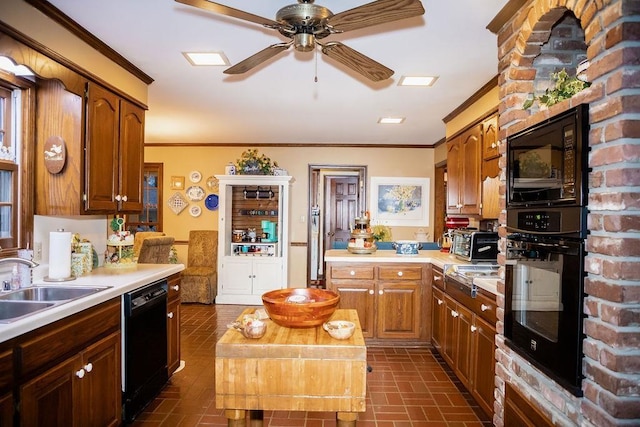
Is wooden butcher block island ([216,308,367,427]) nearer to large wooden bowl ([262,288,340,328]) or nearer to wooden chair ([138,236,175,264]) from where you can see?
large wooden bowl ([262,288,340,328])

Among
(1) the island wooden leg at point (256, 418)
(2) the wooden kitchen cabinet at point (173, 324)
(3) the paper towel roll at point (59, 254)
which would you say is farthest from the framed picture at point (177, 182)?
(1) the island wooden leg at point (256, 418)

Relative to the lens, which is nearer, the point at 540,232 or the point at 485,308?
the point at 540,232

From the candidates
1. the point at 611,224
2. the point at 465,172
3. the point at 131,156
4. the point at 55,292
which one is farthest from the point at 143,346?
the point at 465,172

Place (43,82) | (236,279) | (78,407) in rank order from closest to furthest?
1. (78,407)
2. (43,82)
3. (236,279)

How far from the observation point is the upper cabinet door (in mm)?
2545

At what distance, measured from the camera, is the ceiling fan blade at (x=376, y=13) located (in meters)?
1.54

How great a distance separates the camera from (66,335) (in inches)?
71.6

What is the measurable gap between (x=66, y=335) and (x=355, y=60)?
6.38ft

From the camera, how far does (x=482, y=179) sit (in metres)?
3.38

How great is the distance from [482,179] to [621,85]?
214 centimetres

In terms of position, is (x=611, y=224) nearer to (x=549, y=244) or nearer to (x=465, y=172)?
(x=549, y=244)

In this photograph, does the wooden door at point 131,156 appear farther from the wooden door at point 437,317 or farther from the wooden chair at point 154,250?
the wooden door at point 437,317

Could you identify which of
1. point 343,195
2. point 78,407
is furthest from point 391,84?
point 343,195

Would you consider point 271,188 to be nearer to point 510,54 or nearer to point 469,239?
point 469,239
